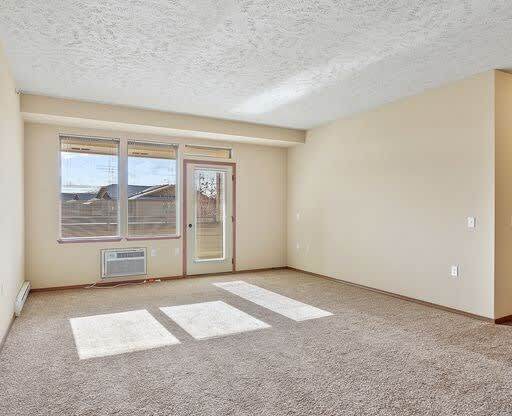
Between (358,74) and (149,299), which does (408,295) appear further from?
(149,299)

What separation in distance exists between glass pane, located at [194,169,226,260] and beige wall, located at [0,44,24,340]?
2753 millimetres

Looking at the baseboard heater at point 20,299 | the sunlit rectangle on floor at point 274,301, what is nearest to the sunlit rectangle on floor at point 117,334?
the baseboard heater at point 20,299

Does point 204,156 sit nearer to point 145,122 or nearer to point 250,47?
point 145,122

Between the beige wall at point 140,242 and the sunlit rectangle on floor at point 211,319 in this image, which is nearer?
the sunlit rectangle on floor at point 211,319

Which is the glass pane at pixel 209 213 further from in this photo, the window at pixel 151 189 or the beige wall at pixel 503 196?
the beige wall at pixel 503 196

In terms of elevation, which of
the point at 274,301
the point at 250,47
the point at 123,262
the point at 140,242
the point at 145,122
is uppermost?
the point at 250,47

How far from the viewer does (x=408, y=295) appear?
4914 mm

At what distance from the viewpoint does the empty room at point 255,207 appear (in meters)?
2.69

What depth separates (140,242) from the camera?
6164mm

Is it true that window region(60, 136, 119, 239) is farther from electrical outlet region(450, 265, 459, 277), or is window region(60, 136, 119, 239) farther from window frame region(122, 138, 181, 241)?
electrical outlet region(450, 265, 459, 277)

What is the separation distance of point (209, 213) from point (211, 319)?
117 inches

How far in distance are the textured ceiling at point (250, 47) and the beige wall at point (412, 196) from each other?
435 mm

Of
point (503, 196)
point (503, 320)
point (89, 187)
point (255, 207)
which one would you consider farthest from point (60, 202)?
point (503, 320)

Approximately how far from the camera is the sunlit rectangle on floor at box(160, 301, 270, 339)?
3699mm
